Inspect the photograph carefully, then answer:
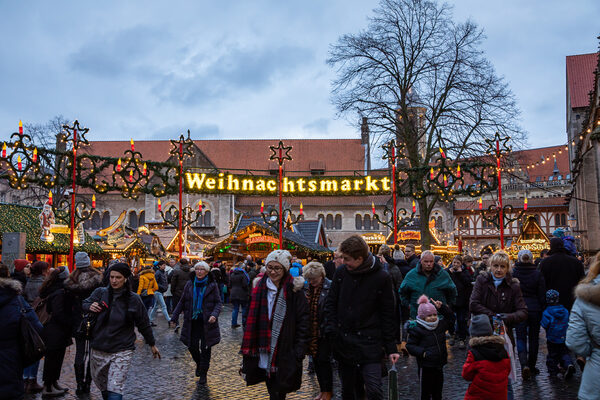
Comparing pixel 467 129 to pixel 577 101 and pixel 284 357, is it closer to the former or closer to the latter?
pixel 284 357

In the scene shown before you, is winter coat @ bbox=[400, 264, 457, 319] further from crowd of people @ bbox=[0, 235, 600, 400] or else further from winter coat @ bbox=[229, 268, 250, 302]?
winter coat @ bbox=[229, 268, 250, 302]

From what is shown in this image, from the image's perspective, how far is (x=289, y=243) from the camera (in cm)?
2089

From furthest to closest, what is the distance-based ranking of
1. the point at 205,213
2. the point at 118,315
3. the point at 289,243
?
1. the point at 205,213
2. the point at 289,243
3. the point at 118,315

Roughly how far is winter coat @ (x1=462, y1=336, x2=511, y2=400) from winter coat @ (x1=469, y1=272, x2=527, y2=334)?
5.43 ft

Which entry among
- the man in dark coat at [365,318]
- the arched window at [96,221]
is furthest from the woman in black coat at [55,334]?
the arched window at [96,221]

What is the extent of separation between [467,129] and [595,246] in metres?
12.6

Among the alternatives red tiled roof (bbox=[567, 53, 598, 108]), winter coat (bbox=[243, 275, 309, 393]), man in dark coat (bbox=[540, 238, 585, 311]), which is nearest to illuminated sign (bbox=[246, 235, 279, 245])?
man in dark coat (bbox=[540, 238, 585, 311])

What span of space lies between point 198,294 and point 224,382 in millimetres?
1247

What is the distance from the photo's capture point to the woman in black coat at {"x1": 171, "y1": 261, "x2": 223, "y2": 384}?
745cm

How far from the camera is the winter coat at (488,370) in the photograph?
4645 millimetres

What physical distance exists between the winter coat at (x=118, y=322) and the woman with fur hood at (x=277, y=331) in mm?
1178

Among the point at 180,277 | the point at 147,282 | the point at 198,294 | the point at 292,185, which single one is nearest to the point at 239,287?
the point at 180,277

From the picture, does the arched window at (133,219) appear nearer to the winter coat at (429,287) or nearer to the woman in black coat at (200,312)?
the woman in black coat at (200,312)

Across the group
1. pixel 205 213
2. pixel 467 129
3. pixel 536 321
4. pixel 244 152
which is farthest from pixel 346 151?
pixel 536 321
